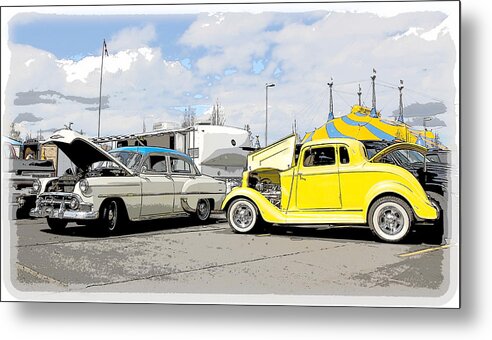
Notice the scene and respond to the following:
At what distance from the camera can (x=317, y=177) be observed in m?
5.06

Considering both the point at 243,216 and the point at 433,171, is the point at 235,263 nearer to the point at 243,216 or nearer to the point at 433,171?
the point at 243,216

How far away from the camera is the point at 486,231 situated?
14.6 ft

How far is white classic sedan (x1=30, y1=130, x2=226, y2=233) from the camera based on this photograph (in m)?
5.12

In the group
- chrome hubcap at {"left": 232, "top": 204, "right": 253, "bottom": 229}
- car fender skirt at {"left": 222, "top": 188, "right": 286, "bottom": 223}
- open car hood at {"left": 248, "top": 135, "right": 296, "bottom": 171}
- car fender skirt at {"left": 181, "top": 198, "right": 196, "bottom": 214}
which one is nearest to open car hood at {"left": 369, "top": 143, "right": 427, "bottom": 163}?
open car hood at {"left": 248, "top": 135, "right": 296, "bottom": 171}

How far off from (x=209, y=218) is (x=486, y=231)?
297cm

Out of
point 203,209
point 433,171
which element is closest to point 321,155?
point 433,171

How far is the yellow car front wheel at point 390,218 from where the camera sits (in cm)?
460

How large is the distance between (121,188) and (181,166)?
73 centimetres

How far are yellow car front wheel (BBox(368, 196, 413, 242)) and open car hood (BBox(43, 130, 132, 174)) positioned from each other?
2920mm

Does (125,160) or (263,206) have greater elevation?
(125,160)

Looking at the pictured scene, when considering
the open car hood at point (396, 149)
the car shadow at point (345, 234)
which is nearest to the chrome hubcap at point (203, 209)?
the car shadow at point (345, 234)

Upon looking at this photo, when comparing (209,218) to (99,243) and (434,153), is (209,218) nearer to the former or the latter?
(99,243)

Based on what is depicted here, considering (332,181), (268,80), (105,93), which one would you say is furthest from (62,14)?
(332,181)

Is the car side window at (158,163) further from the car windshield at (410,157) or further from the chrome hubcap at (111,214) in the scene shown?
the car windshield at (410,157)
